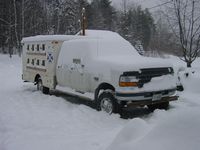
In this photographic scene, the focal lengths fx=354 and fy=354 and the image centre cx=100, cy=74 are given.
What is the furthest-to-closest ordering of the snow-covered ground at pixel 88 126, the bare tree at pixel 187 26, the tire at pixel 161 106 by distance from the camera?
1. the bare tree at pixel 187 26
2. the tire at pixel 161 106
3. the snow-covered ground at pixel 88 126

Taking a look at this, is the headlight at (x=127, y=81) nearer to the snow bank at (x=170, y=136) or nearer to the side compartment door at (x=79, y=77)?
the side compartment door at (x=79, y=77)

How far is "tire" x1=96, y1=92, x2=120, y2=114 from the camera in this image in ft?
28.7

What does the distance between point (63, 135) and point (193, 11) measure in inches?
549

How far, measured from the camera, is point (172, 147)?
3631 mm

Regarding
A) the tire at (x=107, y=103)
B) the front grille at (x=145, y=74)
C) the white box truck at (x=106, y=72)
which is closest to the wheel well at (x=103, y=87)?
the white box truck at (x=106, y=72)

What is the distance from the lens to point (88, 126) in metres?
7.82

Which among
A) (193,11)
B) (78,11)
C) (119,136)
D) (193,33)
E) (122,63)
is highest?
(78,11)

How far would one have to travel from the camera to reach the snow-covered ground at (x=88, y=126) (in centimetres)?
385

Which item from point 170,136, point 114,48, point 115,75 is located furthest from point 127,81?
point 170,136

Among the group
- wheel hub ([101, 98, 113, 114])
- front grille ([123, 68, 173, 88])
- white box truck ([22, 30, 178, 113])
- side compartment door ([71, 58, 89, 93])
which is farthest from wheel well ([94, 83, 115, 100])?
front grille ([123, 68, 173, 88])

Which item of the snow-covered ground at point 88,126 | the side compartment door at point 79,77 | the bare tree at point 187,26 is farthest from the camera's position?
the bare tree at point 187,26

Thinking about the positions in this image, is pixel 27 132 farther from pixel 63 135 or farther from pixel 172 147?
pixel 172 147

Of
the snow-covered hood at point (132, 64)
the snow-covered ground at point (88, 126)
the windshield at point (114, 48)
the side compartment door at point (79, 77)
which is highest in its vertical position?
the windshield at point (114, 48)

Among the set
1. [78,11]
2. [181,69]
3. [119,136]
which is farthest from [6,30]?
[119,136]
